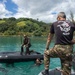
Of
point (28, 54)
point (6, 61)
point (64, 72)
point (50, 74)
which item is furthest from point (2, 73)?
point (64, 72)

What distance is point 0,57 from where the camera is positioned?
15.9 m

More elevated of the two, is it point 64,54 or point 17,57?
point 64,54

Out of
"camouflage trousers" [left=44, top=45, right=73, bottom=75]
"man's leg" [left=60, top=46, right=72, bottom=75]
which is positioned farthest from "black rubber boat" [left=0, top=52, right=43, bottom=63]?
"man's leg" [left=60, top=46, right=72, bottom=75]

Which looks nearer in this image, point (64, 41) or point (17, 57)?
point (64, 41)

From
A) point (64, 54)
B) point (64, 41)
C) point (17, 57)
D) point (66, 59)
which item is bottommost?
point (17, 57)

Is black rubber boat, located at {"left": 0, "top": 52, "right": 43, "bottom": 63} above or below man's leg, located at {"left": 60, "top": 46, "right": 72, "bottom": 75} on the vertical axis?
below

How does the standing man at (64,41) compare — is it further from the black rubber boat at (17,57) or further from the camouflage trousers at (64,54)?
the black rubber boat at (17,57)

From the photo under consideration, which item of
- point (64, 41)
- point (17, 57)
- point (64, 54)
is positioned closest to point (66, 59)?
point (64, 54)

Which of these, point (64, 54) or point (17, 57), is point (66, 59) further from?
point (17, 57)

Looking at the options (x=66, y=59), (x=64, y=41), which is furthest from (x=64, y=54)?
(x=64, y=41)

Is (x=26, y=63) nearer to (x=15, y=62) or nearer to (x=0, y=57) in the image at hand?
(x=15, y=62)

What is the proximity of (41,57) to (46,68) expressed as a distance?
32.5 ft

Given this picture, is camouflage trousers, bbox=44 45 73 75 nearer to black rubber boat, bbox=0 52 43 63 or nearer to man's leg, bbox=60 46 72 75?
man's leg, bbox=60 46 72 75

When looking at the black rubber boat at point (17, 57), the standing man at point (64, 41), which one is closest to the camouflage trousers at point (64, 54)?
the standing man at point (64, 41)
